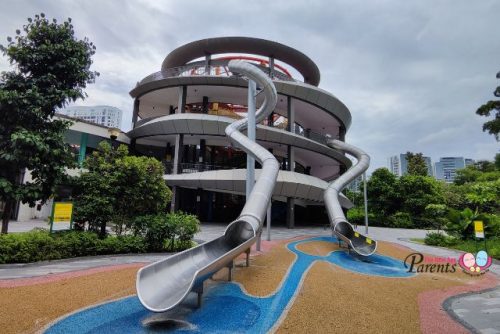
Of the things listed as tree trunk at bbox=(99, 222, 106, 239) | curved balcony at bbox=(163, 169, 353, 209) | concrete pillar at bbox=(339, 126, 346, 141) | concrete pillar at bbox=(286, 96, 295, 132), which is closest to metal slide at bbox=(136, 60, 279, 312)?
tree trunk at bbox=(99, 222, 106, 239)

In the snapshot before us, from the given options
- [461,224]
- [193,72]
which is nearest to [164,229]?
[461,224]

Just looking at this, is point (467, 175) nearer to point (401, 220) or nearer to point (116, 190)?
point (401, 220)

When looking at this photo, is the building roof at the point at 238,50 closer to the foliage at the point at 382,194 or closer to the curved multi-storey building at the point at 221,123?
the curved multi-storey building at the point at 221,123

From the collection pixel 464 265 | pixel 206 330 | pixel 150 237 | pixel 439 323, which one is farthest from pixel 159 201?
pixel 464 265

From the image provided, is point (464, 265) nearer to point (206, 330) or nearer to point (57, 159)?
point (206, 330)

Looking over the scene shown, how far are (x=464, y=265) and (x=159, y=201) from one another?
13747 millimetres

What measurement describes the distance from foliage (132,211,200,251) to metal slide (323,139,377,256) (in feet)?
27.1

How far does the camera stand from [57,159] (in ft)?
40.1

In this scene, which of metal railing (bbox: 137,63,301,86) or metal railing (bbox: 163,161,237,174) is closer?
metal railing (bbox: 163,161,237,174)

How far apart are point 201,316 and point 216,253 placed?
3.34 m

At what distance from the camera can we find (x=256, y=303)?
752 centimetres

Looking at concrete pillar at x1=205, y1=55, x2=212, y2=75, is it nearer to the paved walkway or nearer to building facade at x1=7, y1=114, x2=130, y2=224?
building facade at x1=7, y1=114, x2=130, y2=224

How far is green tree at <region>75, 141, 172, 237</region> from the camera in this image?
13023mm

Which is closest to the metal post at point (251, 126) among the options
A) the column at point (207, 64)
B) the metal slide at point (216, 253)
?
the metal slide at point (216, 253)
